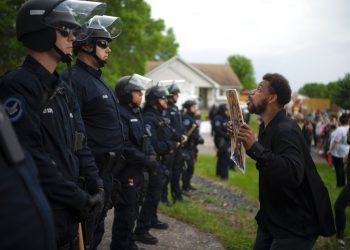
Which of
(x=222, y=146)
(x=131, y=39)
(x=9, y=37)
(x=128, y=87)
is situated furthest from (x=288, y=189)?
(x=131, y=39)

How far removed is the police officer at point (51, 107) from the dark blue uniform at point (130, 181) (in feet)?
7.21

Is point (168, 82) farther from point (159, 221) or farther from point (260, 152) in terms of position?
point (260, 152)

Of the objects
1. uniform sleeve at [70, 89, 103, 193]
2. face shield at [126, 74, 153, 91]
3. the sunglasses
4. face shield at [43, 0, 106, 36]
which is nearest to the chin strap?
face shield at [43, 0, 106, 36]

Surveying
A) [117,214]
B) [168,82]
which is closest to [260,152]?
[117,214]

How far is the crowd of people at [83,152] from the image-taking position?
59.8 inches

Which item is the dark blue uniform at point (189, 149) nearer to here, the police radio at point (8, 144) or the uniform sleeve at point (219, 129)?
the uniform sleeve at point (219, 129)

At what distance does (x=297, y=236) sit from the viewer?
3.37m

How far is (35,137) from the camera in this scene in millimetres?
2480

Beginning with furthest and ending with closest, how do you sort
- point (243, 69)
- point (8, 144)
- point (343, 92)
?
point (243, 69)
point (343, 92)
point (8, 144)

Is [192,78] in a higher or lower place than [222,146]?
higher

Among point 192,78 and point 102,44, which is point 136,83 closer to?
point 102,44

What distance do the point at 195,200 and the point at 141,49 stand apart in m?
16.8

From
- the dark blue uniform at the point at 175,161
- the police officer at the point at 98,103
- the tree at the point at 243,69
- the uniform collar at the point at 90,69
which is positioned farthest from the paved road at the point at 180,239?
the tree at the point at 243,69

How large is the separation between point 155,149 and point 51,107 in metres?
4.74
